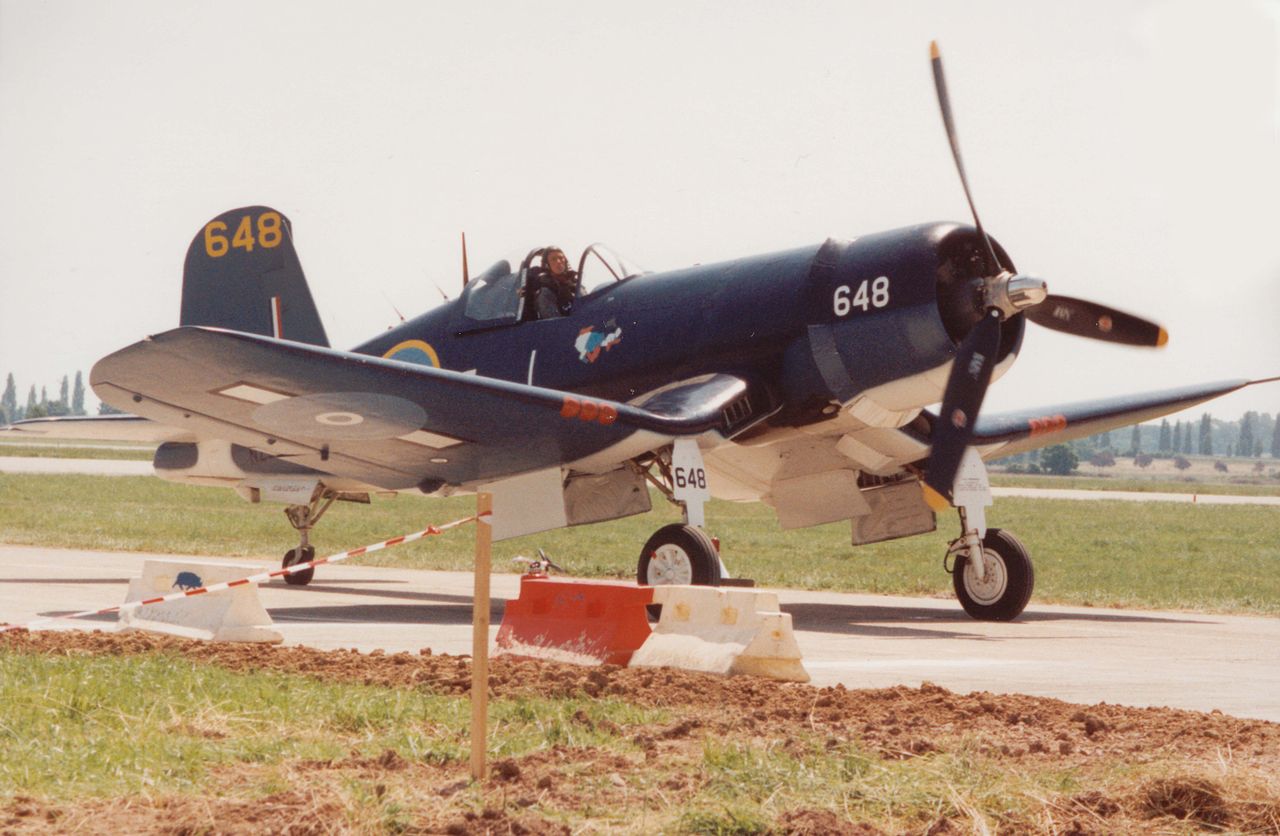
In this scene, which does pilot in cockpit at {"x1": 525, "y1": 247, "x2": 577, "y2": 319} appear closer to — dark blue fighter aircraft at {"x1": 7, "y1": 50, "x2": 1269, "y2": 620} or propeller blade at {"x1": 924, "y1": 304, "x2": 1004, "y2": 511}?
dark blue fighter aircraft at {"x1": 7, "y1": 50, "x2": 1269, "y2": 620}

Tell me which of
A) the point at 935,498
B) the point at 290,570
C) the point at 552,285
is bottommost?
the point at 290,570

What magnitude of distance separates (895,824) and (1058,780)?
0.83 m

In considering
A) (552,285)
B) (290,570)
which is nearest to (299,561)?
(552,285)

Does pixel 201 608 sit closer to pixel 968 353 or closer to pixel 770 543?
pixel 968 353

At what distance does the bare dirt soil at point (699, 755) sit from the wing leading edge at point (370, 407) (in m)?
2.91

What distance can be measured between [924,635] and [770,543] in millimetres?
16533

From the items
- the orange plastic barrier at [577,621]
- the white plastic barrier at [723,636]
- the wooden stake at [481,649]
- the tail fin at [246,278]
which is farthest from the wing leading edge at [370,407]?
the wooden stake at [481,649]

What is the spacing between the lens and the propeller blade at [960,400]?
1165 centimetres

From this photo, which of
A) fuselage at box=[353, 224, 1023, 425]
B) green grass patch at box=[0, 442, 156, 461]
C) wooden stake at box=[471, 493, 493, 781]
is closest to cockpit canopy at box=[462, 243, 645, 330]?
fuselage at box=[353, 224, 1023, 425]

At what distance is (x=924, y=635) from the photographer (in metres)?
11.4

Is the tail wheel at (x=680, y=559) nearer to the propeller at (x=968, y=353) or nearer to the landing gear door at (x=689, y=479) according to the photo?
the landing gear door at (x=689, y=479)

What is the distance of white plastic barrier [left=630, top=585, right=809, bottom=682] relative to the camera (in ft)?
25.8

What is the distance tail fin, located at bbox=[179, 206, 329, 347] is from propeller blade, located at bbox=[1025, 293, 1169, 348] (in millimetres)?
9084

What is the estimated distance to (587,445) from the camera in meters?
12.3
